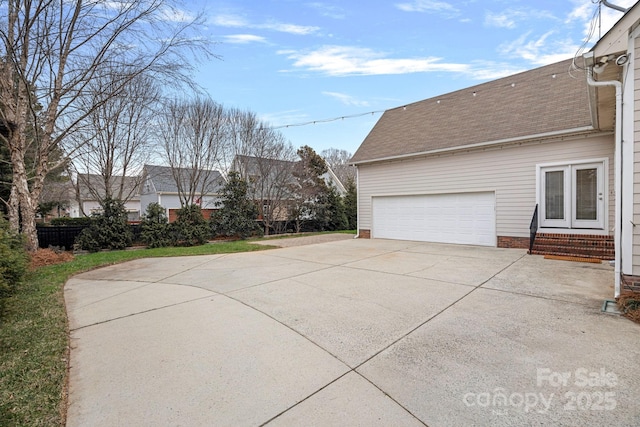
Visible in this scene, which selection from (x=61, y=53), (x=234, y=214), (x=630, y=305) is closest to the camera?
(x=630, y=305)

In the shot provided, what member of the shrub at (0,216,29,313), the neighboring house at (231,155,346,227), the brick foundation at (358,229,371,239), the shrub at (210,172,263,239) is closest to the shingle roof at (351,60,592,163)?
the brick foundation at (358,229,371,239)

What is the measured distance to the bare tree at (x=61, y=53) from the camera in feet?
24.2

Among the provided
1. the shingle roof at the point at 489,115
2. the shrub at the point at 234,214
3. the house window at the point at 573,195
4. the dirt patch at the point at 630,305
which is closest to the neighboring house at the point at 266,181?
the shrub at the point at 234,214

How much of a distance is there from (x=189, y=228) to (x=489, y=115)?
1208 cm

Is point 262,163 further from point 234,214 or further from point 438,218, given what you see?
point 438,218

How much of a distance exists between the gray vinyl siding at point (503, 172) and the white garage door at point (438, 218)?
0.28m

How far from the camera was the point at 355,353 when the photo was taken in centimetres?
290

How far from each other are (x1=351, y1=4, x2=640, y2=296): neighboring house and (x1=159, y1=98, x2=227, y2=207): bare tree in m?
7.01

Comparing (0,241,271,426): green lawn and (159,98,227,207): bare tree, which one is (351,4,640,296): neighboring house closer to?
(0,241,271,426): green lawn

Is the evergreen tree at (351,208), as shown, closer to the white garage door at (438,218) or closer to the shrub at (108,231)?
the white garage door at (438,218)

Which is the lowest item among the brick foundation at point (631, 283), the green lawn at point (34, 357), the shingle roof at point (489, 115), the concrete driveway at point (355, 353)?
the concrete driveway at point (355, 353)

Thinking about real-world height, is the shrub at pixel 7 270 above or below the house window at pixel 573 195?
below

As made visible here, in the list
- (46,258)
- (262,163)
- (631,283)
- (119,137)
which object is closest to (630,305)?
(631,283)

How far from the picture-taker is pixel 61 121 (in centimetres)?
1105
